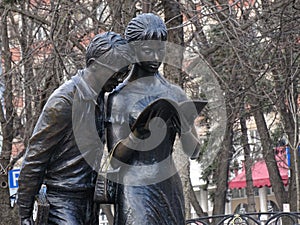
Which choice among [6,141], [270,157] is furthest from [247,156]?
[6,141]

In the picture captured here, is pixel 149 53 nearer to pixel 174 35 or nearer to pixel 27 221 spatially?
pixel 27 221

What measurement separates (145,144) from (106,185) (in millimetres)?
360

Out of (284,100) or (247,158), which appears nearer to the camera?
(284,100)

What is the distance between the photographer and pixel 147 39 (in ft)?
18.3

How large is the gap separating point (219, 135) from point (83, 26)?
7708 millimetres

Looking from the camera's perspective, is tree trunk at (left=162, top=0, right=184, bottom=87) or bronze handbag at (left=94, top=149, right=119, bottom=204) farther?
tree trunk at (left=162, top=0, right=184, bottom=87)

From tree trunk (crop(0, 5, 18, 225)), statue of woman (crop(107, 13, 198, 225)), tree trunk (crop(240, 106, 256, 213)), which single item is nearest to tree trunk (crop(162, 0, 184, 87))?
tree trunk (crop(0, 5, 18, 225))

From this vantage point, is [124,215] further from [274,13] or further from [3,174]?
[3,174]

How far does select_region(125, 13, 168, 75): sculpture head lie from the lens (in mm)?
5578

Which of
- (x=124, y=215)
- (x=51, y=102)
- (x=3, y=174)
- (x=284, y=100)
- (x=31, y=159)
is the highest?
(x=284, y=100)

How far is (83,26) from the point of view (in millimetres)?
15828

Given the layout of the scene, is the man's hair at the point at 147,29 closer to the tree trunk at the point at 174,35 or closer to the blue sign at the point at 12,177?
the tree trunk at the point at 174,35

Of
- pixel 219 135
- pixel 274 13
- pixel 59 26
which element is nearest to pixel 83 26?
pixel 59 26

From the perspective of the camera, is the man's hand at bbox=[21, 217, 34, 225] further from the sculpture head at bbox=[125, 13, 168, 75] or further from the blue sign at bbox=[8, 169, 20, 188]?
the blue sign at bbox=[8, 169, 20, 188]
